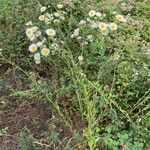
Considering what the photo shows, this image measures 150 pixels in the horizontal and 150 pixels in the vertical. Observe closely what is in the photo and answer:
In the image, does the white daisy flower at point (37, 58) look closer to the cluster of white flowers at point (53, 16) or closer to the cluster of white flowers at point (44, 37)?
the cluster of white flowers at point (44, 37)

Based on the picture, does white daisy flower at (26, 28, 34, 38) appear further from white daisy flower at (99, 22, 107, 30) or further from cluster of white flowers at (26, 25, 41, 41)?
white daisy flower at (99, 22, 107, 30)

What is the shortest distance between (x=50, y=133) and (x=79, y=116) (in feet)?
0.83

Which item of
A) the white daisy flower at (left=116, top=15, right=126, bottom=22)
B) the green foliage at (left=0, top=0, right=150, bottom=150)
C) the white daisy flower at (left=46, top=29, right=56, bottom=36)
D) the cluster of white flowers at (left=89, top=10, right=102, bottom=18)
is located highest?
the cluster of white flowers at (left=89, top=10, right=102, bottom=18)

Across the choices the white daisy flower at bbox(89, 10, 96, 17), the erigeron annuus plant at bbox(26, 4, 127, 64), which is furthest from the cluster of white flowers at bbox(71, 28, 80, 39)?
the white daisy flower at bbox(89, 10, 96, 17)

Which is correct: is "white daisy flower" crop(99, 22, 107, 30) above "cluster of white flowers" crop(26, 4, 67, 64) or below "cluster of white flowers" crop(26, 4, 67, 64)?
above

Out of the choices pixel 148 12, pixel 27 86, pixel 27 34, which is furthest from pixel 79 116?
pixel 148 12

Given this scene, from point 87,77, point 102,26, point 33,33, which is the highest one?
point 102,26

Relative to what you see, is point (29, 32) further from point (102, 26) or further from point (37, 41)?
point (102, 26)

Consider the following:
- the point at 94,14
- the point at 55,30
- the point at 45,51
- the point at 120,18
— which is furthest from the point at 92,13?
the point at 45,51

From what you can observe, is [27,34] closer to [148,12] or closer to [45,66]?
[45,66]

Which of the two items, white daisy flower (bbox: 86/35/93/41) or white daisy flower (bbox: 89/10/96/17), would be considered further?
white daisy flower (bbox: 89/10/96/17)

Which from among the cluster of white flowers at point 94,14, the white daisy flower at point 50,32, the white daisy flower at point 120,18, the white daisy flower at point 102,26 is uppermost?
the white daisy flower at point 102,26

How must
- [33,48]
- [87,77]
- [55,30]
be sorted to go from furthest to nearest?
[55,30] < [33,48] < [87,77]

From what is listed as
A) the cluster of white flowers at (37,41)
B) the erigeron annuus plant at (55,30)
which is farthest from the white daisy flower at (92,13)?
the cluster of white flowers at (37,41)
